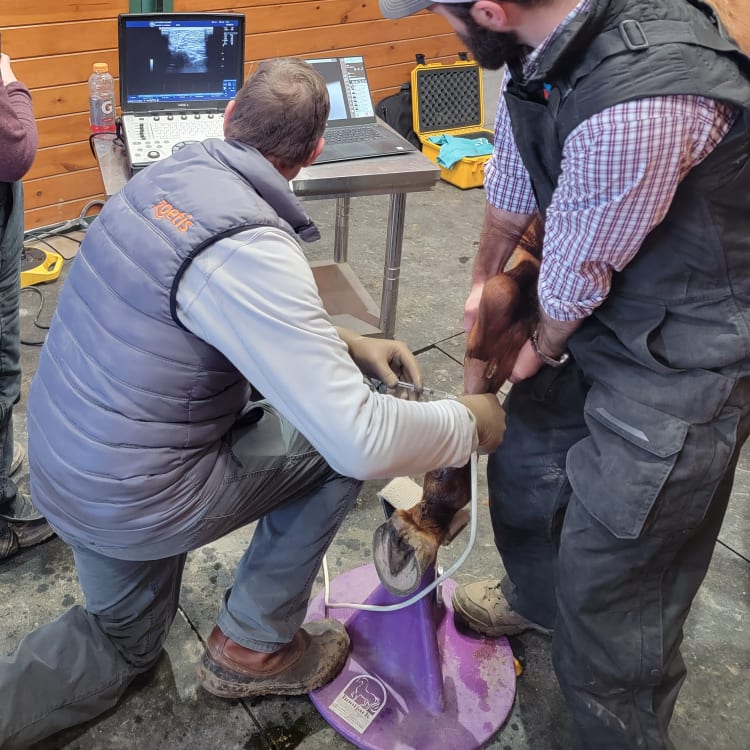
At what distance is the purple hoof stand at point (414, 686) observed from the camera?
5.66 ft

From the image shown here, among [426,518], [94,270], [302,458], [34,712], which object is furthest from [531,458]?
[34,712]

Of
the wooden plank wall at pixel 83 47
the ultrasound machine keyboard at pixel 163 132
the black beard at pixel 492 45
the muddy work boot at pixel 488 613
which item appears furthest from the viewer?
the wooden plank wall at pixel 83 47

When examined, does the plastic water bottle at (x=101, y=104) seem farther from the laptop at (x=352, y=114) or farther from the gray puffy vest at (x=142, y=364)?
the gray puffy vest at (x=142, y=364)

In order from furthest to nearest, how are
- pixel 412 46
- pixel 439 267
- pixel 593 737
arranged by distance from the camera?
pixel 412 46 < pixel 439 267 < pixel 593 737

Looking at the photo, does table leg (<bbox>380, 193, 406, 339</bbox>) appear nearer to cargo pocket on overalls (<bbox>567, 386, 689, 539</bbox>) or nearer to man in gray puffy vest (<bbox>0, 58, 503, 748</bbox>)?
man in gray puffy vest (<bbox>0, 58, 503, 748</bbox>)

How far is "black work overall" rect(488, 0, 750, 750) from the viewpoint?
3.62 feet

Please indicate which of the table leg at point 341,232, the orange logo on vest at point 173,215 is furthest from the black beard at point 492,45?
the table leg at point 341,232

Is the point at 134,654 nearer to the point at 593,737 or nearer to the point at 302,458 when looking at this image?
the point at 302,458

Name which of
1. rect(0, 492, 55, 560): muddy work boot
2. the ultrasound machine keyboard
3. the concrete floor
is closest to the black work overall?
the concrete floor

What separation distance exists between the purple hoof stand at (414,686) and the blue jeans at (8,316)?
39.0 inches

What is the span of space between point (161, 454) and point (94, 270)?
13.3 inches

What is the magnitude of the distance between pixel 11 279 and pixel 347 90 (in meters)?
1.47

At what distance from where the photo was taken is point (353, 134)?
9.16 feet

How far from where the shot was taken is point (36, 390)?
146 centimetres
